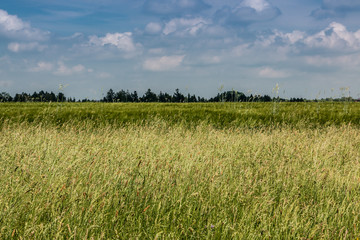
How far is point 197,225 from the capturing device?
3.49 meters

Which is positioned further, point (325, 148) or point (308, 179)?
point (325, 148)

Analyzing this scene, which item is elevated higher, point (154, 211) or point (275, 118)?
point (275, 118)

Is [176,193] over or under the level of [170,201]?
over

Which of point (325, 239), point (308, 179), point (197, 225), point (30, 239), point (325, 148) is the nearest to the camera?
point (30, 239)

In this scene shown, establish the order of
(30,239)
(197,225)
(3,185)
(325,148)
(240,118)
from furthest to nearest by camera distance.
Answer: (240,118)
(325,148)
(3,185)
(197,225)
(30,239)

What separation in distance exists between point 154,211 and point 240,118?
977 cm

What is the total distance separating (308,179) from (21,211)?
13.8 feet

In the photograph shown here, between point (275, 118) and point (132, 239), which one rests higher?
point (275, 118)

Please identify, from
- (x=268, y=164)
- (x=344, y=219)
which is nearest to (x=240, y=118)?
(x=268, y=164)

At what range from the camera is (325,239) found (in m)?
3.23

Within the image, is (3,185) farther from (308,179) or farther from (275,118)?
(275,118)

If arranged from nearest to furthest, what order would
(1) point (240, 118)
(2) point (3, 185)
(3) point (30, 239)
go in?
1. (3) point (30, 239)
2. (2) point (3, 185)
3. (1) point (240, 118)

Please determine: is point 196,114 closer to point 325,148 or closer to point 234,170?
point 325,148


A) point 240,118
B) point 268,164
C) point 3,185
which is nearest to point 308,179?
point 268,164
